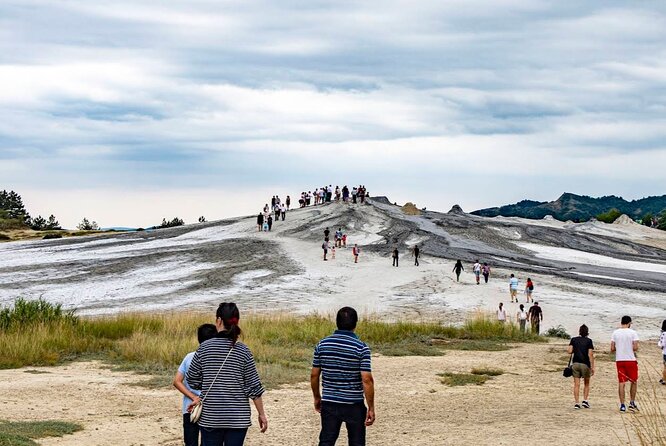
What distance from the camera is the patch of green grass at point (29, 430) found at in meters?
12.8

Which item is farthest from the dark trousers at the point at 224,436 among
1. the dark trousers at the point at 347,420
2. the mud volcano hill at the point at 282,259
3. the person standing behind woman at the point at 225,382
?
the mud volcano hill at the point at 282,259

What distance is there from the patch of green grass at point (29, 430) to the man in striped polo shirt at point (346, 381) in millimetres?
5775

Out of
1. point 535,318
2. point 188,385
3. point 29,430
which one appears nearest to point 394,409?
point 29,430

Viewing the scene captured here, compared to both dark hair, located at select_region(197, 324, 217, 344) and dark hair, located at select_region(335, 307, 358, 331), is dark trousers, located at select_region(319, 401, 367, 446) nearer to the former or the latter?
dark hair, located at select_region(335, 307, 358, 331)

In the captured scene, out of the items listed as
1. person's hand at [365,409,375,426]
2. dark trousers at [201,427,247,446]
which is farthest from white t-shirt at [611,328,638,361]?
dark trousers at [201,427,247,446]

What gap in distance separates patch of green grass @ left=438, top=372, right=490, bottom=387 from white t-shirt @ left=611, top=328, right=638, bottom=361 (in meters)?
5.64

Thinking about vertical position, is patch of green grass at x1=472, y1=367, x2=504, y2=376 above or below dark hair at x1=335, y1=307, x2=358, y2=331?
below

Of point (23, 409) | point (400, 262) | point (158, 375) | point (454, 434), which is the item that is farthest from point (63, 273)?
point (454, 434)

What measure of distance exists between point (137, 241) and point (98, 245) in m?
3.90

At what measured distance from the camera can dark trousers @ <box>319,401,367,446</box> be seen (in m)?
9.04

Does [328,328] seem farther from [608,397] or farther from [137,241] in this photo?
[137,241]

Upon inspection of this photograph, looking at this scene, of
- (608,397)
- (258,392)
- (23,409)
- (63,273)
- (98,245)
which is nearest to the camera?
(258,392)

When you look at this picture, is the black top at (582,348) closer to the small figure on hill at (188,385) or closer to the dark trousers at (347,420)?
the dark trousers at (347,420)

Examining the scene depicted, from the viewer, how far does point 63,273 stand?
179 feet
